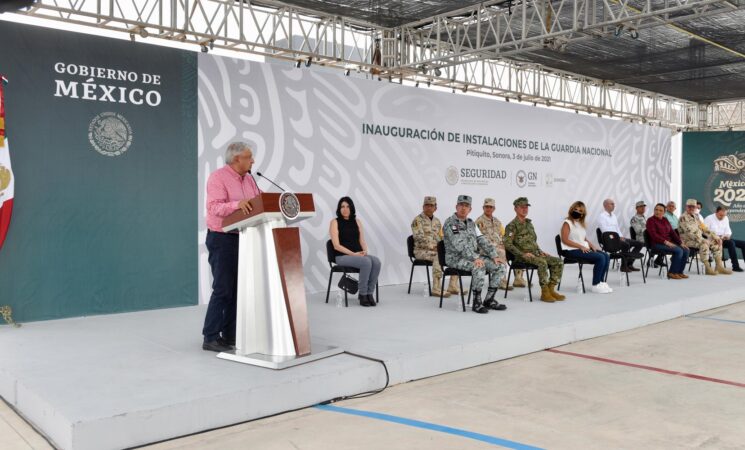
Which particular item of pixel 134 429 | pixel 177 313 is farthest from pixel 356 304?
pixel 134 429

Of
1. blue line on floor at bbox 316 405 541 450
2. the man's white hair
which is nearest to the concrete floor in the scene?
blue line on floor at bbox 316 405 541 450

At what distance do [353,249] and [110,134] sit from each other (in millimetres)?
2496

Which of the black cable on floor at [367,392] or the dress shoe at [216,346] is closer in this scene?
the black cable on floor at [367,392]

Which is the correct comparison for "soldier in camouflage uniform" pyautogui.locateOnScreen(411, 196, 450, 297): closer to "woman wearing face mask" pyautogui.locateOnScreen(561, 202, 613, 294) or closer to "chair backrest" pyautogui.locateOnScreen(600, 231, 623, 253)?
"woman wearing face mask" pyautogui.locateOnScreen(561, 202, 613, 294)

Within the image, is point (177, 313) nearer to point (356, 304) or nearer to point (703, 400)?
point (356, 304)

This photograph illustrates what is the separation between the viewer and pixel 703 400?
366 centimetres

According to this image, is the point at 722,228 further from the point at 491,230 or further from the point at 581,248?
the point at 491,230

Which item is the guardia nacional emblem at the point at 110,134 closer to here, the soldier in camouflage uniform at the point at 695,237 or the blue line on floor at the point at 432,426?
the blue line on floor at the point at 432,426

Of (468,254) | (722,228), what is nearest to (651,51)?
(722,228)

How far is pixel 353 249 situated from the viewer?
648 centimetres

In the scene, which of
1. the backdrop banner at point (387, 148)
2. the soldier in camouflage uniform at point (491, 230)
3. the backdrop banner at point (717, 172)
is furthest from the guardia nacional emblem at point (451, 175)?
the backdrop banner at point (717, 172)

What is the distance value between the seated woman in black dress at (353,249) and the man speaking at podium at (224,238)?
2.18 metres

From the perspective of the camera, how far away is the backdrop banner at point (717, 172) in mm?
14859

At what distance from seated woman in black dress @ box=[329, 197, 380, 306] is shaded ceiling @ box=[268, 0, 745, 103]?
4.56 m
